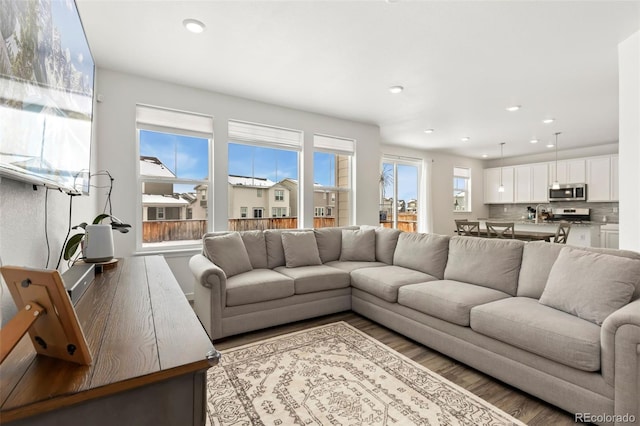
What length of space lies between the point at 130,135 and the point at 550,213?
28.9 feet

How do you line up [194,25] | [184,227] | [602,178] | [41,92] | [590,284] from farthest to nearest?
[602,178], [184,227], [194,25], [590,284], [41,92]

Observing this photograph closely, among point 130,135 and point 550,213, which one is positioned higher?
point 130,135

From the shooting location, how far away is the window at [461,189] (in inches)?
322

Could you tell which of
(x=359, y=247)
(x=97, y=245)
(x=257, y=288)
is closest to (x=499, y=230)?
(x=359, y=247)

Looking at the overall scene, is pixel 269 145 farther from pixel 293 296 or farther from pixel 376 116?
pixel 293 296

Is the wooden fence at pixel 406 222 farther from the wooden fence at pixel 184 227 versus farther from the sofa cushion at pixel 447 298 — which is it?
the sofa cushion at pixel 447 298

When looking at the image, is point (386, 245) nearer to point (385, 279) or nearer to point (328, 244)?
point (328, 244)

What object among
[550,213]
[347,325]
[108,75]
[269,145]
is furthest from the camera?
[550,213]

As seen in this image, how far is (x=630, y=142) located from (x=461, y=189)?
593cm

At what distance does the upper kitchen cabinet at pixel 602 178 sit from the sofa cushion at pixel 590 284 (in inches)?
244

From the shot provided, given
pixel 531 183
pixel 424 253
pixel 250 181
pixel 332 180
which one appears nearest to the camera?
pixel 424 253

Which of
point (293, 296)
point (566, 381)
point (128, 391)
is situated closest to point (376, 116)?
point (293, 296)

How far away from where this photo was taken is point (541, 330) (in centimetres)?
177

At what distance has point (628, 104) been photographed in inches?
102
